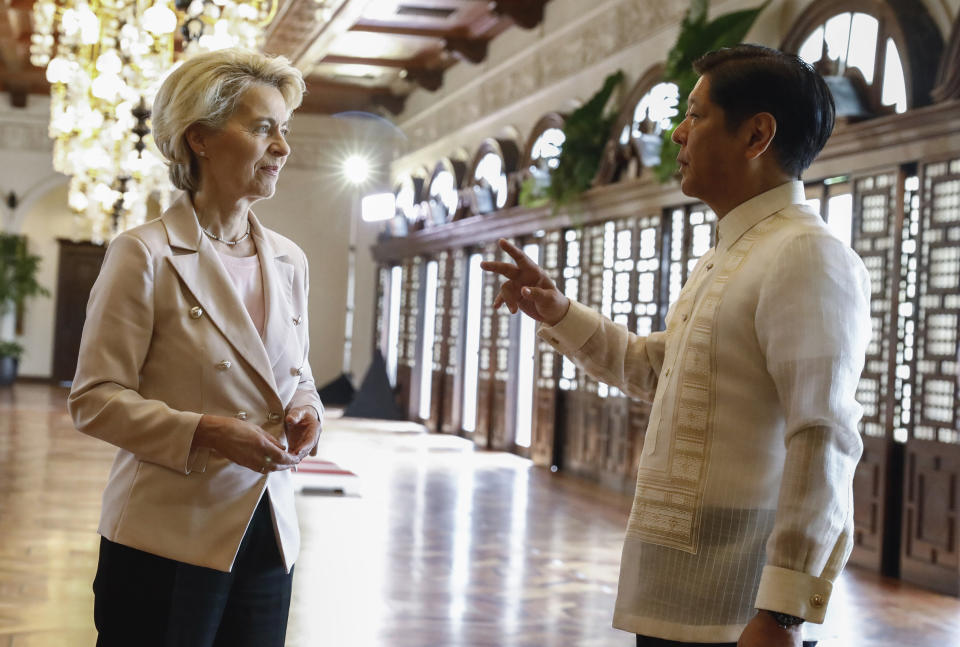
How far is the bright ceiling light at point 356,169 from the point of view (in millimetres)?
19312

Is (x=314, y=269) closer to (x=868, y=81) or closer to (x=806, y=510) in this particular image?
(x=868, y=81)

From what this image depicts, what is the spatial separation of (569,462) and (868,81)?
17.7 feet

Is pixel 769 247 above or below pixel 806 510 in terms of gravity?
above

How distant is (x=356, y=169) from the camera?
63.7 ft

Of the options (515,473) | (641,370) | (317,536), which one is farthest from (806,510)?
(515,473)

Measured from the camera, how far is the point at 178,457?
186 centimetres

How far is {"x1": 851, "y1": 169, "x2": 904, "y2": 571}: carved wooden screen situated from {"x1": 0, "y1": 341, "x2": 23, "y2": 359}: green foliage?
1600cm

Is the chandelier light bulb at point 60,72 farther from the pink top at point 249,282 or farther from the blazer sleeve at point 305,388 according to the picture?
the pink top at point 249,282

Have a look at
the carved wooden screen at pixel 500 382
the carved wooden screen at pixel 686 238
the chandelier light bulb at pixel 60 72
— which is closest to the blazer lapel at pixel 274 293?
the carved wooden screen at pixel 686 238

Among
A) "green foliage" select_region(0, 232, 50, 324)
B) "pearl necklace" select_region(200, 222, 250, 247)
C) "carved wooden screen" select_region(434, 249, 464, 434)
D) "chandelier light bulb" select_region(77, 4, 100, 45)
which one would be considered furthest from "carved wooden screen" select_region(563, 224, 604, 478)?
"green foliage" select_region(0, 232, 50, 324)

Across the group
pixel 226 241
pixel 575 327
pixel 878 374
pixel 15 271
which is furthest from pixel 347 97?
pixel 575 327

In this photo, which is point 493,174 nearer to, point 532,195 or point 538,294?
point 532,195

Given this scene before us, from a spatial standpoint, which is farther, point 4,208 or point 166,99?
point 4,208

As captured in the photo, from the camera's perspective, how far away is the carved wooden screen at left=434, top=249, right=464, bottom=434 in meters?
14.6
